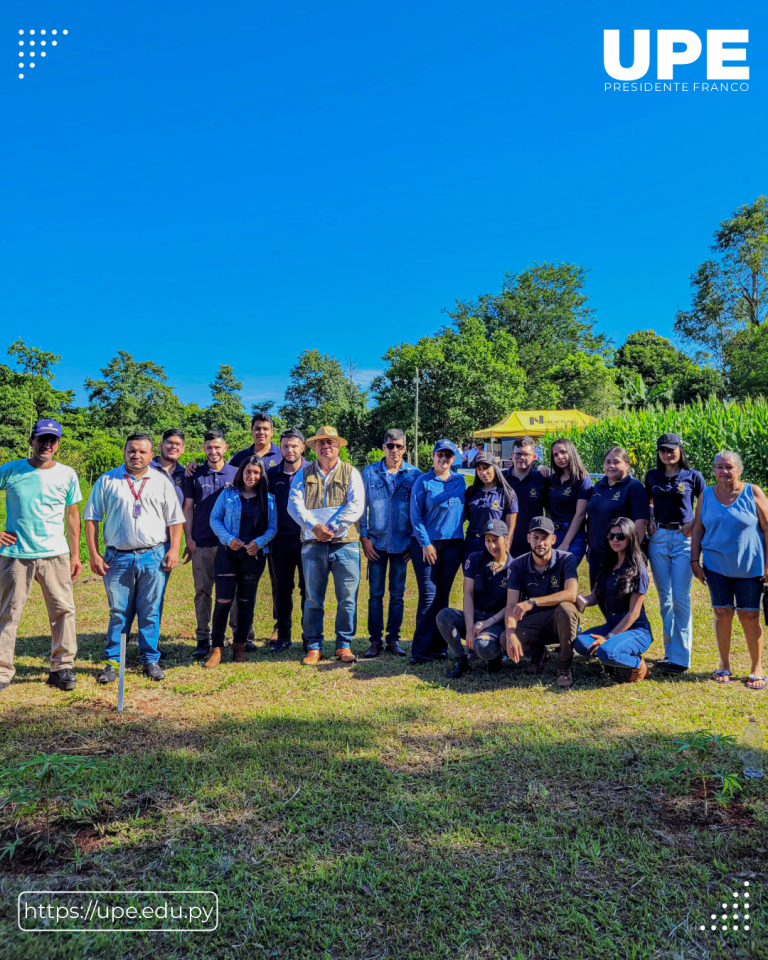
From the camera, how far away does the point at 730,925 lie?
251 cm

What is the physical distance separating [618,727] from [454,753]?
1.14 metres

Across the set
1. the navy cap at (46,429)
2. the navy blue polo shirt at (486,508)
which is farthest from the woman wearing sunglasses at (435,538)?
the navy cap at (46,429)

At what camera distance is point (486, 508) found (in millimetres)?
5680

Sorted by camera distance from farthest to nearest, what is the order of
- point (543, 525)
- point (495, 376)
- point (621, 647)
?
1. point (495, 376)
2. point (543, 525)
3. point (621, 647)

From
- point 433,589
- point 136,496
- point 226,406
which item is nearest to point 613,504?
point 433,589

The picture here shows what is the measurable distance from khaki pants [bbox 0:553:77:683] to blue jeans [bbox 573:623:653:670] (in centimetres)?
396

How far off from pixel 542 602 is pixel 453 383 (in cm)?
4144

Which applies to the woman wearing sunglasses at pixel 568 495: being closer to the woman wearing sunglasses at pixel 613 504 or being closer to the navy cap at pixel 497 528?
the woman wearing sunglasses at pixel 613 504

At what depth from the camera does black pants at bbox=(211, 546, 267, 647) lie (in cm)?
571

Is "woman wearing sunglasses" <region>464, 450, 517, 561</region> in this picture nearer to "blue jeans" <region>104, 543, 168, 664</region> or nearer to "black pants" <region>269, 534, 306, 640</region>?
"black pants" <region>269, 534, 306, 640</region>

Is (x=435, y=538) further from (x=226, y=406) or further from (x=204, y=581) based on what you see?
(x=226, y=406)

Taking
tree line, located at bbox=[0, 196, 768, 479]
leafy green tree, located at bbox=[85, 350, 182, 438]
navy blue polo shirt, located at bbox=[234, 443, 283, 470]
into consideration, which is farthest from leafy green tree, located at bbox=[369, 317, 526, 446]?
navy blue polo shirt, located at bbox=[234, 443, 283, 470]

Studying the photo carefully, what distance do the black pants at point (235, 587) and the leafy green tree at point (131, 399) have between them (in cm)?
4247

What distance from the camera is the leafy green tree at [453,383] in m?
45.1
